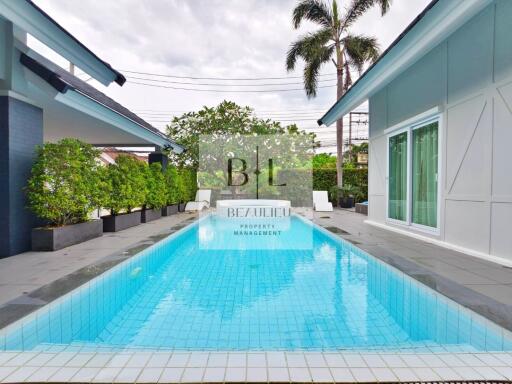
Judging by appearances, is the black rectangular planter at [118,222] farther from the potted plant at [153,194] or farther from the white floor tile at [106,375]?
the white floor tile at [106,375]

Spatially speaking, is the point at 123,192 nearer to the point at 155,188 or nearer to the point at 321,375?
the point at 155,188

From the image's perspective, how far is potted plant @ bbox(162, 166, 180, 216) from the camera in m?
13.5

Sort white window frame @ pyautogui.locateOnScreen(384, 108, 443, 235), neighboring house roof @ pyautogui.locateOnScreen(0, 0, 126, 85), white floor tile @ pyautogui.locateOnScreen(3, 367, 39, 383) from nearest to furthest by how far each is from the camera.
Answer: white floor tile @ pyautogui.locateOnScreen(3, 367, 39, 383)
neighboring house roof @ pyautogui.locateOnScreen(0, 0, 126, 85)
white window frame @ pyautogui.locateOnScreen(384, 108, 443, 235)

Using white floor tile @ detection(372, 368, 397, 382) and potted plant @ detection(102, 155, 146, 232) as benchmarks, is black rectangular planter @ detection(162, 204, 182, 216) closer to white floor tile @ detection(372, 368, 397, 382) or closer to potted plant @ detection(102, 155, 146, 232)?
potted plant @ detection(102, 155, 146, 232)

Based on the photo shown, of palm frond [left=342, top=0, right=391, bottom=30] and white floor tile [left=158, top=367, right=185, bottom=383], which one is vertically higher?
palm frond [left=342, top=0, right=391, bottom=30]

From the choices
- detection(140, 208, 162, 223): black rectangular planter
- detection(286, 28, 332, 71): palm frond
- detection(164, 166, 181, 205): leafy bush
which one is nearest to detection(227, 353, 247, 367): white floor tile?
detection(140, 208, 162, 223): black rectangular planter

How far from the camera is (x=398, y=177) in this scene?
8.98m

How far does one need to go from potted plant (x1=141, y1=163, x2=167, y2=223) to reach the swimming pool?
5.84m

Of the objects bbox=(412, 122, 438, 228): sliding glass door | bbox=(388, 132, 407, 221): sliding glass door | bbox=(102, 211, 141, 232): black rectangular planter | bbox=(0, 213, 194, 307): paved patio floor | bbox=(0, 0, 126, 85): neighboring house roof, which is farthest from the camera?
bbox=(102, 211, 141, 232): black rectangular planter

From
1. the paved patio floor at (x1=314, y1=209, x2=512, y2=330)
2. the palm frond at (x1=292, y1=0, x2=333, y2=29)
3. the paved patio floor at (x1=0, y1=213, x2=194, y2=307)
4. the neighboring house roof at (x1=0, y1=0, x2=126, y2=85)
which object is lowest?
the paved patio floor at (x1=0, y1=213, x2=194, y2=307)

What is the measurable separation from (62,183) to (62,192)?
0.26 m

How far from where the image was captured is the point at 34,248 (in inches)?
240

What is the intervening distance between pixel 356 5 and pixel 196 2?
8.06 metres

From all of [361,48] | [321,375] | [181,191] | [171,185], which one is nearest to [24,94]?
[321,375]
